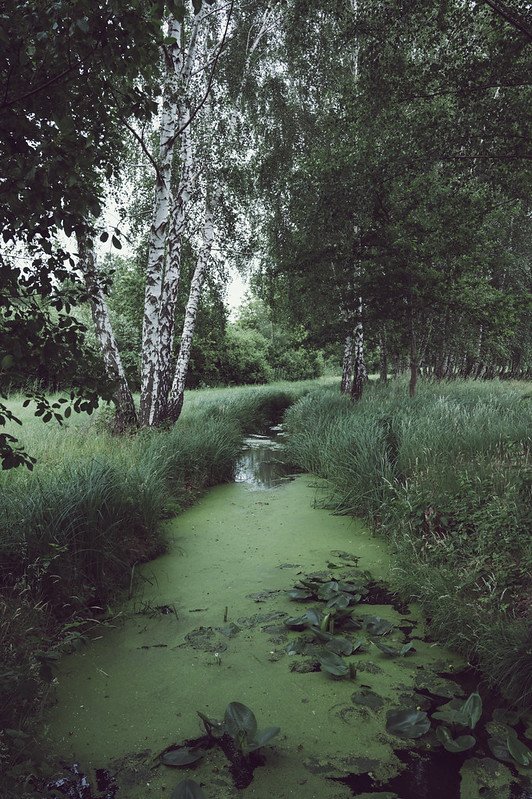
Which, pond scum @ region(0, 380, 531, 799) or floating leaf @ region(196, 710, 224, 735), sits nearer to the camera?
pond scum @ region(0, 380, 531, 799)

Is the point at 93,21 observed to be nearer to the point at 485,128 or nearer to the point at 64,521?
the point at 64,521

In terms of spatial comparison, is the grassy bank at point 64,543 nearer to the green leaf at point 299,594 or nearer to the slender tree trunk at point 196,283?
the green leaf at point 299,594

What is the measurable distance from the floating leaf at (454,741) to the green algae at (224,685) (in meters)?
0.12

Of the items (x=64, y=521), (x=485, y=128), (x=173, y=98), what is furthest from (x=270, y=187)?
(x=64, y=521)

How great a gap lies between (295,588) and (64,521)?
1672 millimetres

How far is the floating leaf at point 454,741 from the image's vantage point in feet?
5.92

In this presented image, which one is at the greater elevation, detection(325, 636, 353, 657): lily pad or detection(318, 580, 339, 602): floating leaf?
detection(318, 580, 339, 602): floating leaf

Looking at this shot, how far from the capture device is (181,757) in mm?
1765

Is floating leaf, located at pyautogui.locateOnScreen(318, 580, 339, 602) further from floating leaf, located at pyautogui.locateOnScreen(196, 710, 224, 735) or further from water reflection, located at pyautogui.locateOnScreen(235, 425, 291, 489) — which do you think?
water reflection, located at pyautogui.locateOnScreen(235, 425, 291, 489)

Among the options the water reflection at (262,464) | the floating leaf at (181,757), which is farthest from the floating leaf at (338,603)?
the water reflection at (262,464)

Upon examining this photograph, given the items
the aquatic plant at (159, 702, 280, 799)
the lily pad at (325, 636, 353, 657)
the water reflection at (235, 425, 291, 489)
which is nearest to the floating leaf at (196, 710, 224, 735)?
the aquatic plant at (159, 702, 280, 799)

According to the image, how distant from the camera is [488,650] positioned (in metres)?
2.33

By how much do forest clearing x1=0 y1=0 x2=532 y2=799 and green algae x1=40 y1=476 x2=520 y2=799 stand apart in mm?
14

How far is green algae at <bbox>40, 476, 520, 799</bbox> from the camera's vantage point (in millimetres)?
1766
